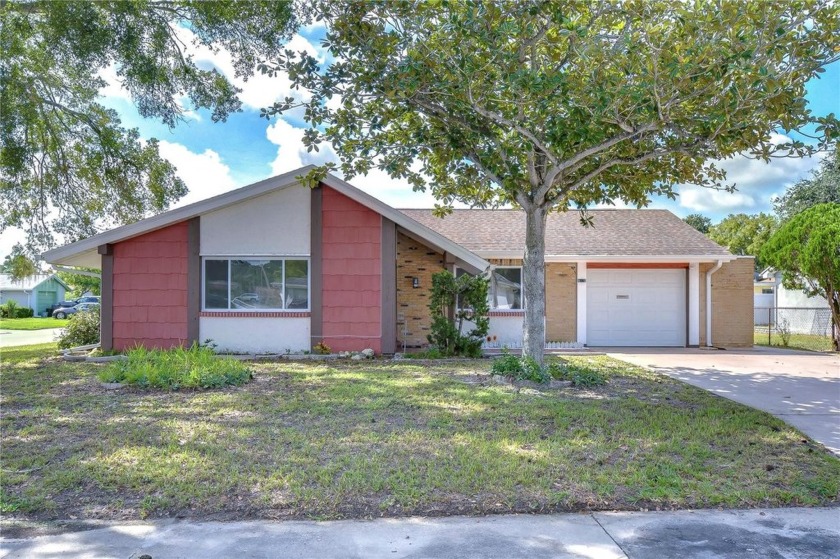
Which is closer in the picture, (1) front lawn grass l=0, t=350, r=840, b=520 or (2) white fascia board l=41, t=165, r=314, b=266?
(1) front lawn grass l=0, t=350, r=840, b=520

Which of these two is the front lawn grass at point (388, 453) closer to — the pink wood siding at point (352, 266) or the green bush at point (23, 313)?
the pink wood siding at point (352, 266)

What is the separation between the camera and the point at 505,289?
14141 millimetres

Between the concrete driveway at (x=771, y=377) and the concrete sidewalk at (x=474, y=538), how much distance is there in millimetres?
2473

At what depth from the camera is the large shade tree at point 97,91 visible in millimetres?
10742

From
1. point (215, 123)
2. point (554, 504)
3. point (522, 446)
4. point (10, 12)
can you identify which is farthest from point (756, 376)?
point (10, 12)

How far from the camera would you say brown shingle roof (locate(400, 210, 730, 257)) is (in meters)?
14.3

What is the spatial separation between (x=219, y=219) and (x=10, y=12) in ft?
18.5

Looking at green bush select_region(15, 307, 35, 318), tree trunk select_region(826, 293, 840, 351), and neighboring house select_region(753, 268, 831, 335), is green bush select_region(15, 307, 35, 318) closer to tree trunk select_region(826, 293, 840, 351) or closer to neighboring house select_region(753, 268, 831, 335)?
neighboring house select_region(753, 268, 831, 335)

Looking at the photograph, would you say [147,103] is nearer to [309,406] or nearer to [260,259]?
[260,259]

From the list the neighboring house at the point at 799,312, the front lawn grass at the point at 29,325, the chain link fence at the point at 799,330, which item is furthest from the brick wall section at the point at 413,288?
the front lawn grass at the point at 29,325

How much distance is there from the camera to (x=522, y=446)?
16.9 ft

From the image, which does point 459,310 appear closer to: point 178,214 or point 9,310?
point 178,214

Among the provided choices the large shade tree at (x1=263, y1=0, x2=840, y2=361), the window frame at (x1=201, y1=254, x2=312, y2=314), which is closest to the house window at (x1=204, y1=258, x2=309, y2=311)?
the window frame at (x1=201, y1=254, x2=312, y2=314)

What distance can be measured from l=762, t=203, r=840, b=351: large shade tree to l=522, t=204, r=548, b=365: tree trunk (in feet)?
30.5
